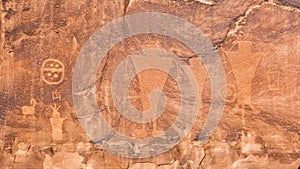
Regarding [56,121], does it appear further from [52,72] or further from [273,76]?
[273,76]

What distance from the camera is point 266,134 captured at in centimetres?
486

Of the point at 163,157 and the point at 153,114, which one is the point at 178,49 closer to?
the point at 153,114

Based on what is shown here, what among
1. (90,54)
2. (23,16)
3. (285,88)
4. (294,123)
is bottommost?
(294,123)

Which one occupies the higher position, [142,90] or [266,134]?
[142,90]

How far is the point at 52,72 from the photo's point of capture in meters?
4.79

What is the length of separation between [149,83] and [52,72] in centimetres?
94

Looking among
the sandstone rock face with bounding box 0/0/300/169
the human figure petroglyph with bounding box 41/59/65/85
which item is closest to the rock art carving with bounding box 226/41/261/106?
the sandstone rock face with bounding box 0/0/300/169

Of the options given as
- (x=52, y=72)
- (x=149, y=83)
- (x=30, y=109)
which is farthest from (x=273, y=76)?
(x=30, y=109)

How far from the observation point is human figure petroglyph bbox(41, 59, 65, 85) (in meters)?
4.78

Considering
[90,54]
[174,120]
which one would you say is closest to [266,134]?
[174,120]

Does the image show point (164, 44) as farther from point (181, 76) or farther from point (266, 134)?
point (266, 134)

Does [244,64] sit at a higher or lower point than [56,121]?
higher

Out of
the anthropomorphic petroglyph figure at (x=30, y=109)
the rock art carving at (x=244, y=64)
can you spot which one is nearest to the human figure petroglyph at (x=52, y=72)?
the anthropomorphic petroglyph figure at (x=30, y=109)

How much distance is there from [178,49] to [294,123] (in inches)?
53.2
